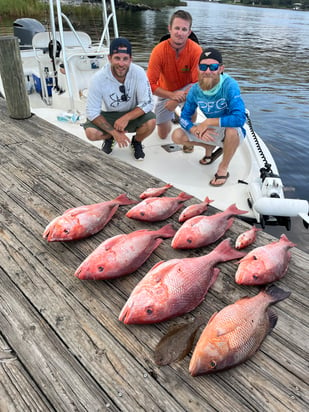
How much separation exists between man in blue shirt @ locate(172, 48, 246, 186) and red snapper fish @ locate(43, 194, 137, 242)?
6.33ft

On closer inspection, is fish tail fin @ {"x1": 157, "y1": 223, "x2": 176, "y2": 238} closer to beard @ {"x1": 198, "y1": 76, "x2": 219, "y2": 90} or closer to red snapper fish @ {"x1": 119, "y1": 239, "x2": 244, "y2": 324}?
red snapper fish @ {"x1": 119, "y1": 239, "x2": 244, "y2": 324}

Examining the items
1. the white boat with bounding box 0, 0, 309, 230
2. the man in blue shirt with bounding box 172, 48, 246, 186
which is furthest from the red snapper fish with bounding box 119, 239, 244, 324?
the man in blue shirt with bounding box 172, 48, 246, 186

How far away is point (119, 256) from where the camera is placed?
2.04 metres

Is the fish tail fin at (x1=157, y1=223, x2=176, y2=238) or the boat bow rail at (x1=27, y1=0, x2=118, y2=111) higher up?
the boat bow rail at (x1=27, y1=0, x2=118, y2=111)

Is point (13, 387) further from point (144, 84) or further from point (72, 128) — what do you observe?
point (72, 128)

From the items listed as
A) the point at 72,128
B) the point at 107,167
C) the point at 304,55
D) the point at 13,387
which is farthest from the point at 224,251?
the point at 304,55

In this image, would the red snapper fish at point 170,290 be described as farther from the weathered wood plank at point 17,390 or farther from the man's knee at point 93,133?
the man's knee at point 93,133

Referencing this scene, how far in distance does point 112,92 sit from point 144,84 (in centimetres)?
45

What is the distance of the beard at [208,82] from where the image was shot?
381 centimetres

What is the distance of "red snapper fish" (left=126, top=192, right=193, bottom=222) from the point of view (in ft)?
8.31

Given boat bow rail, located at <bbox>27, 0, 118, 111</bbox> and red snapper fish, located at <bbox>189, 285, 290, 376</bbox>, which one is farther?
boat bow rail, located at <bbox>27, 0, 118, 111</bbox>

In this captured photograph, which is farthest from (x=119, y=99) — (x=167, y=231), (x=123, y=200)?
(x=167, y=231)

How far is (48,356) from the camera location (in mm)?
1555

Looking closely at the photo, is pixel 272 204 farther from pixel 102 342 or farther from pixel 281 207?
pixel 102 342
